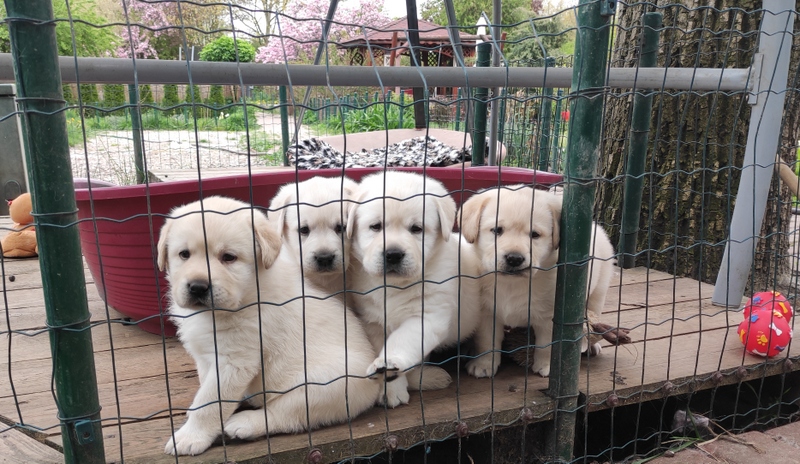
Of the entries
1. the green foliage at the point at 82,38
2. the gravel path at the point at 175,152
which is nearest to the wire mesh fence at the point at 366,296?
the gravel path at the point at 175,152

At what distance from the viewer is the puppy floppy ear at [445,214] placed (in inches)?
114

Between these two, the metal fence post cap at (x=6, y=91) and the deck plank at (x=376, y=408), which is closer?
the deck plank at (x=376, y=408)

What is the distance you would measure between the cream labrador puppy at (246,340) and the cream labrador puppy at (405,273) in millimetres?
226

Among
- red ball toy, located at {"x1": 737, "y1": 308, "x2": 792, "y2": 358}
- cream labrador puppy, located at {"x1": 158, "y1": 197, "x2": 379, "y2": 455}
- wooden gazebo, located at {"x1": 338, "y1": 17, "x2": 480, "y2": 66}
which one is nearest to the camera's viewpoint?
wooden gazebo, located at {"x1": 338, "y1": 17, "x2": 480, "y2": 66}

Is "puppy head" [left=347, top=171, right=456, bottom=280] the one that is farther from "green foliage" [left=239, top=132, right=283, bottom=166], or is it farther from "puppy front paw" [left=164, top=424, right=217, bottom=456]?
"green foliage" [left=239, top=132, right=283, bottom=166]

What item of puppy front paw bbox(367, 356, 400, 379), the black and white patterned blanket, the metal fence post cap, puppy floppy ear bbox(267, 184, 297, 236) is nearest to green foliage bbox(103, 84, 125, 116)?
the metal fence post cap

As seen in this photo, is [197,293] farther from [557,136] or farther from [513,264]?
[557,136]

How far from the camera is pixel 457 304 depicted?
9.57ft

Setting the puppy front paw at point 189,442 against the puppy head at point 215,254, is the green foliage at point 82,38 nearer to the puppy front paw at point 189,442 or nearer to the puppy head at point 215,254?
the puppy head at point 215,254

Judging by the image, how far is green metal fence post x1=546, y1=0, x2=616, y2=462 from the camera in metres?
2.48

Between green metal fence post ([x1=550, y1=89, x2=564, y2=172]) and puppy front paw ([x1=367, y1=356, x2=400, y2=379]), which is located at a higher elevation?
green metal fence post ([x1=550, y1=89, x2=564, y2=172])

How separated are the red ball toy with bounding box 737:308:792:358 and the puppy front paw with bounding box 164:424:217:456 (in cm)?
281

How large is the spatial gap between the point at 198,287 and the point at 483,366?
154 cm

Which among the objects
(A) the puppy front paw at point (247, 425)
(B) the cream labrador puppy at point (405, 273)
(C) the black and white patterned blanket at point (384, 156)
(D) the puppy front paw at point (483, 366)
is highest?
(C) the black and white patterned blanket at point (384, 156)
